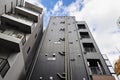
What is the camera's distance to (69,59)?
18.4 meters

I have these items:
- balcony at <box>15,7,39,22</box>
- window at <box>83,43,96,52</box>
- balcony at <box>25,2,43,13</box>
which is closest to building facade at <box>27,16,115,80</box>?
window at <box>83,43,96,52</box>

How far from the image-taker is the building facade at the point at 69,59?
15.6m

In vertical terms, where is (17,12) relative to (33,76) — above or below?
above

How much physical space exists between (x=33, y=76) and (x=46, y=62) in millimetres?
2864

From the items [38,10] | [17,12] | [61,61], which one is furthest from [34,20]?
[61,61]

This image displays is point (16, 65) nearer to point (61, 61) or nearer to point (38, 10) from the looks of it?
point (61, 61)

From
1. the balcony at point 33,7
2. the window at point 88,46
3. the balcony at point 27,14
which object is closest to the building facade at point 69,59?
the window at point 88,46

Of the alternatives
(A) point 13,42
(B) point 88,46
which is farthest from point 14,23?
(B) point 88,46

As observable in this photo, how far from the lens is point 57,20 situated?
110 feet

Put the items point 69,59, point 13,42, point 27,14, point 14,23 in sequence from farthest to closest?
point 27,14 < point 69,59 < point 14,23 < point 13,42

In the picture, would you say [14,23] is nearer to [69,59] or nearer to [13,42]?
[13,42]

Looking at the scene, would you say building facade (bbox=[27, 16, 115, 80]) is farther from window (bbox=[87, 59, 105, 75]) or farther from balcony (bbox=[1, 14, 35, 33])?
balcony (bbox=[1, 14, 35, 33])

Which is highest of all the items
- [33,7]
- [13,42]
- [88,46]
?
[33,7]

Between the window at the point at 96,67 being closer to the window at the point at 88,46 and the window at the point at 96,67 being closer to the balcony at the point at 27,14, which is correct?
the window at the point at 88,46
